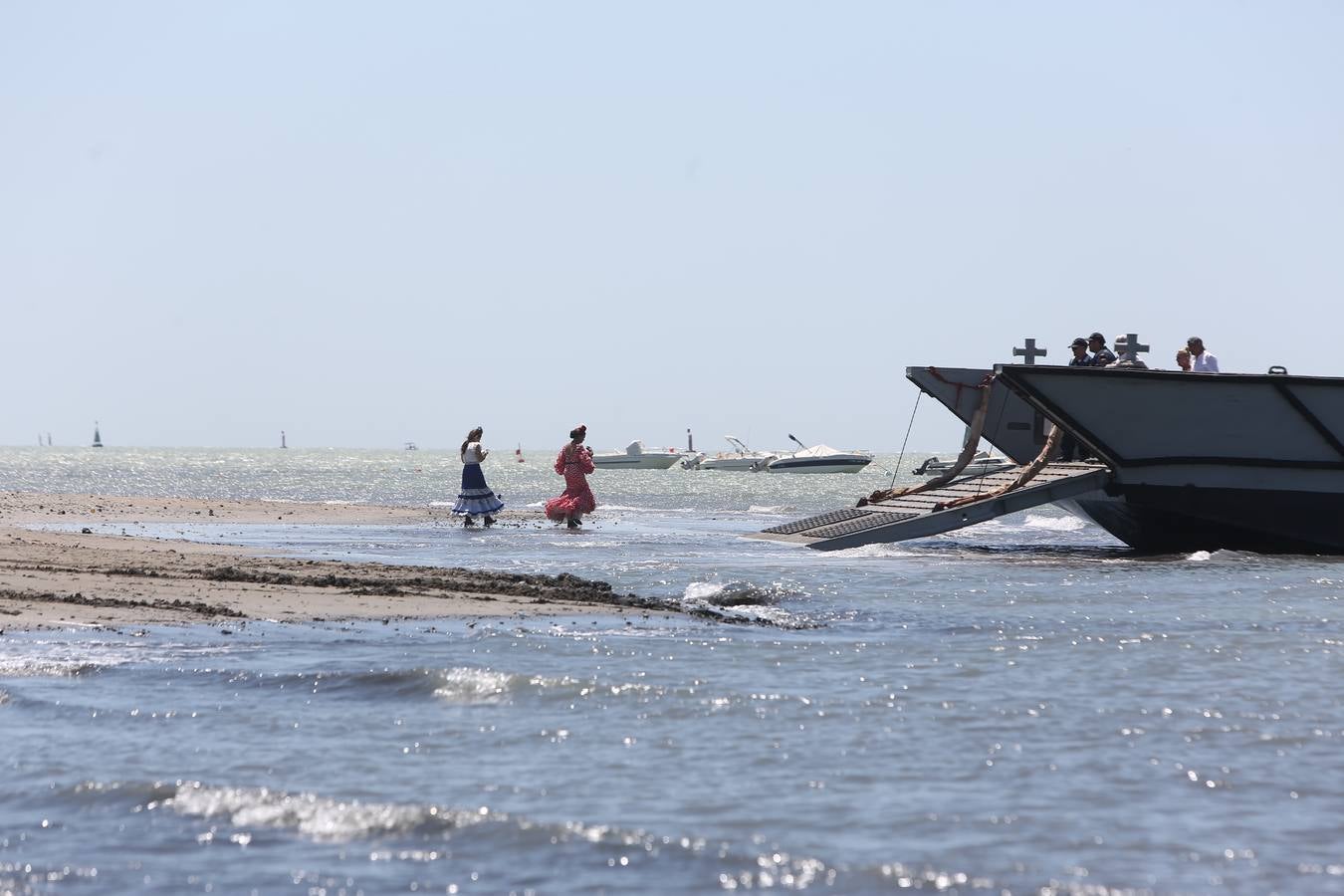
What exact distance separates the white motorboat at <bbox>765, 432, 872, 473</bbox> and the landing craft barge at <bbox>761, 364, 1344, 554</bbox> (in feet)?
244

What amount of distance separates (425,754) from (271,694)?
1.76m

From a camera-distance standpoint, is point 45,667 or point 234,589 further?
point 234,589

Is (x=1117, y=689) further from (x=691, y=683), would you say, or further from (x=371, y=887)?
(x=371, y=887)

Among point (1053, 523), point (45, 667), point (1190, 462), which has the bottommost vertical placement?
point (1053, 523)

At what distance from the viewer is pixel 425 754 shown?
7.34 m

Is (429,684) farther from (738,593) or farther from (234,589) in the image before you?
(738,593)

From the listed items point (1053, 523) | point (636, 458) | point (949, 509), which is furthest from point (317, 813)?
point (636, 458)

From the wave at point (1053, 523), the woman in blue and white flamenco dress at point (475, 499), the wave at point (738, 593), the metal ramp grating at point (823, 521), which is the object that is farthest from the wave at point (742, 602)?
the wave at point (1053, 523)

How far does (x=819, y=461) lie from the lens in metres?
96.2

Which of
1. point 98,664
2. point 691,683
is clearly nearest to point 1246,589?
point 691,683

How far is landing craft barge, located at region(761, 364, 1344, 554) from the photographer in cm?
1848

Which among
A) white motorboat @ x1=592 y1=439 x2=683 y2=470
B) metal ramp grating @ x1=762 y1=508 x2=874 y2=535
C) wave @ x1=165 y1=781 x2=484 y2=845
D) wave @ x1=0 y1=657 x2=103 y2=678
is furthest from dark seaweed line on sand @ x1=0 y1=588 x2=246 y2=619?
white motorboat @ x1=592 y1=439 x2=683 y2=470

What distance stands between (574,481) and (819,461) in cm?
7081

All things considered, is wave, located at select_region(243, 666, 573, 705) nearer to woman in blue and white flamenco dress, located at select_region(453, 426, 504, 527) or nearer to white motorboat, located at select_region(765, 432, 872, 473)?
woman in blue and white flamenco dress, located at select_region(453, 426, 504, 527)
